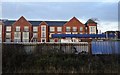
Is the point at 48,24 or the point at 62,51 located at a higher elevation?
the point at 48,24

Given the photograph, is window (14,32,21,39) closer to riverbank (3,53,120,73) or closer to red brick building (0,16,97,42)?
red brick building (0,16,97,42)

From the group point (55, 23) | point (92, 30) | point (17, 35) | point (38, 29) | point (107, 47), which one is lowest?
point (107, 47)

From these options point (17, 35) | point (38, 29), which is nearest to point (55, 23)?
point (38, 29)

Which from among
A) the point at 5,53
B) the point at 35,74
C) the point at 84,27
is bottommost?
the point at 35,74

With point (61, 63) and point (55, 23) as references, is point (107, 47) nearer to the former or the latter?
point (61, 63)

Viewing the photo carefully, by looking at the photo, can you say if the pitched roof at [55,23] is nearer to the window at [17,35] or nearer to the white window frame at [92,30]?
the white window frame at [92,30]

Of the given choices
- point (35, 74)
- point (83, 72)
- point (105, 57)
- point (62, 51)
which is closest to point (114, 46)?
point (105, 57)

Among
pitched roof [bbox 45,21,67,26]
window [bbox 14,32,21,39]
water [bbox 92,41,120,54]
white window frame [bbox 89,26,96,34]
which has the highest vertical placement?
pitched roof [bbox 45,21,67,26]

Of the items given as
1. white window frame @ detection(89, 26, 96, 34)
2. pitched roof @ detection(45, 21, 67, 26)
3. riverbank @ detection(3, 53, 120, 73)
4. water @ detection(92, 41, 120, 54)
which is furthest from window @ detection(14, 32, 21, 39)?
riverbank @ detection(3, 53, 120, 73)

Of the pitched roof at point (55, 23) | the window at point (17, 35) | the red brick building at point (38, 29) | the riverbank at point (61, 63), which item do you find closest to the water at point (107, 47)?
the riverbank at point (61, 63)

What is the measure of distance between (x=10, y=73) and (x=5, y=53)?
2.39 meters

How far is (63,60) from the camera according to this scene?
13789mm

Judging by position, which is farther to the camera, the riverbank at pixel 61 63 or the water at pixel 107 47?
the water at pixel 107 47

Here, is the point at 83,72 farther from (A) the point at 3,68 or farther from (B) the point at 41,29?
(B) the point at 41,29
